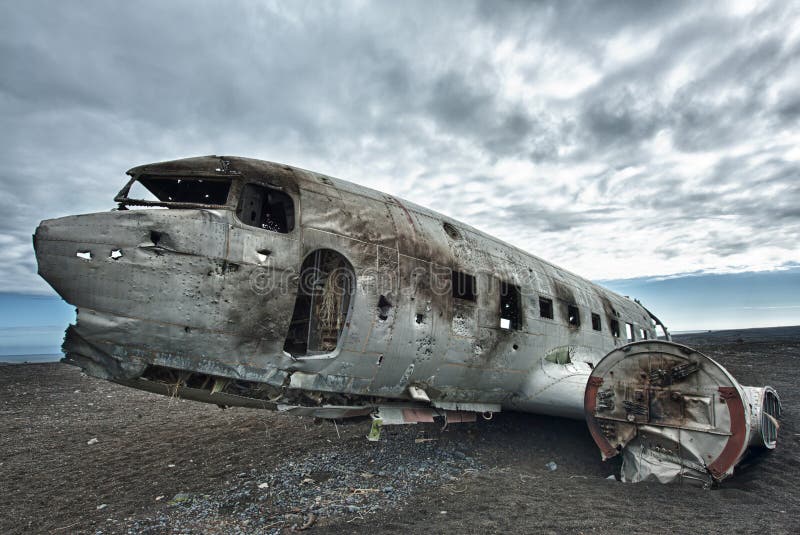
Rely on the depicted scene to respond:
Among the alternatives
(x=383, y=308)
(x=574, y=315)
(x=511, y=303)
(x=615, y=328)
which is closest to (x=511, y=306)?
(x=511, y=303)

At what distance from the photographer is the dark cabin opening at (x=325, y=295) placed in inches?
274

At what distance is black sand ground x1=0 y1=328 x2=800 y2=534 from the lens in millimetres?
6141

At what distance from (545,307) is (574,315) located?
5.53ft

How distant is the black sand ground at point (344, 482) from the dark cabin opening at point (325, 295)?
2.73 m

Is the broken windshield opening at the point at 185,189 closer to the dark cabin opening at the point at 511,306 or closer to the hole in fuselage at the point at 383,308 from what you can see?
the hole in fuselage at the point at 383,308

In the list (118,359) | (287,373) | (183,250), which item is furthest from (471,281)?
(118,359)

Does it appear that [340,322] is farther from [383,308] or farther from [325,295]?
[383,308]

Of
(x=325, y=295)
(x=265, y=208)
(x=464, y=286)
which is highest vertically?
(x=265, y=208)

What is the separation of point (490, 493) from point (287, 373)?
4259 millimetres

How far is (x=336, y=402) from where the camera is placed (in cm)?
672

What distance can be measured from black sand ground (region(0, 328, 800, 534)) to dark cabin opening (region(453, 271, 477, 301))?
3.56 m

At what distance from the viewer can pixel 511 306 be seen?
32.0 feet

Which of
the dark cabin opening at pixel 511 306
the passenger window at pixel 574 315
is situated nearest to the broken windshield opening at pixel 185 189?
the dark cabin opening at pixel 511 306

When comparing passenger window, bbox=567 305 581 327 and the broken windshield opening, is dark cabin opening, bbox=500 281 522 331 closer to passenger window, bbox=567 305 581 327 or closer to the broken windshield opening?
passenger window, bbox=567 305 581 327
